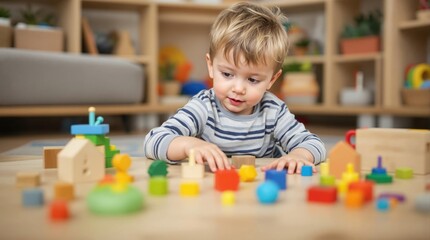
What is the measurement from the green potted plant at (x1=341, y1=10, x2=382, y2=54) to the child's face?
1664 mm

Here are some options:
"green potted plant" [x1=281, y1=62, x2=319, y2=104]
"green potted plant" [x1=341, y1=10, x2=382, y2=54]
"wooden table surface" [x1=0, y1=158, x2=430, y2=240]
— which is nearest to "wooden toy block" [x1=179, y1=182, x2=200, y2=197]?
"wooden table surface" [x1=0, y1=158, x2=430, y2=240]

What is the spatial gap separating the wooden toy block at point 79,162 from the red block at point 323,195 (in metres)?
0.35

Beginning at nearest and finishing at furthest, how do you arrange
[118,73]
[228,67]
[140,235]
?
[140,235] → [228,67] → [118,73]

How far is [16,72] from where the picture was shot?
6.58ft

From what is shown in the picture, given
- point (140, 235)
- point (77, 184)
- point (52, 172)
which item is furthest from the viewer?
point (52, 172)

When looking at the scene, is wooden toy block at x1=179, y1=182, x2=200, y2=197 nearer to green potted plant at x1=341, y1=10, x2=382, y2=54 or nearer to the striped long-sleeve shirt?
the striped long-sleeve shirt

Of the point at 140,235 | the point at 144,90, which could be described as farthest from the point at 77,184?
the point at 144,90

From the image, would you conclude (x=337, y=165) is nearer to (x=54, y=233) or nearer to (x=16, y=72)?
(x=54, y=233)

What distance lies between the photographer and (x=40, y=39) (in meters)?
2.31

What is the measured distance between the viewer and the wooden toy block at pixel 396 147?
2.98 feet

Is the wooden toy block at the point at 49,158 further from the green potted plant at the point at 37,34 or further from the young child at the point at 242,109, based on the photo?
the green potted plant at the point at 37,34

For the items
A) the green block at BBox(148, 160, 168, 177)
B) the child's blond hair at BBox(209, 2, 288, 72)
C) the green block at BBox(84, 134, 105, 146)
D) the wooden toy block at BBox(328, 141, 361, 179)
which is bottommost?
the green block at BBox(148, 160, 168, 177)

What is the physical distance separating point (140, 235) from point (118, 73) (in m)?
1.98

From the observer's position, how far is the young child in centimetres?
105
